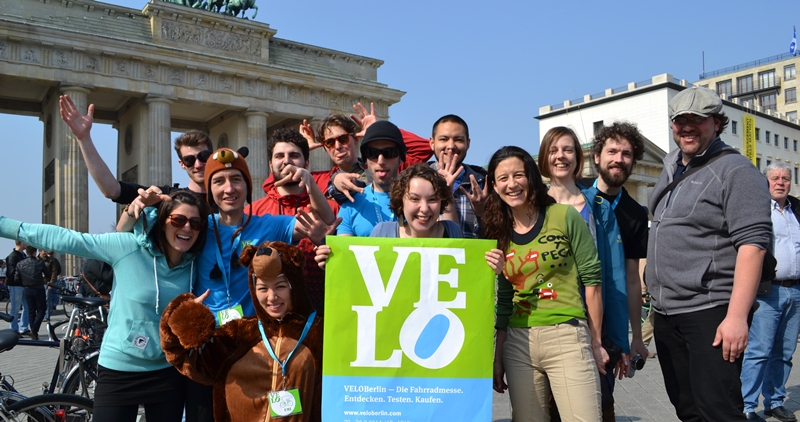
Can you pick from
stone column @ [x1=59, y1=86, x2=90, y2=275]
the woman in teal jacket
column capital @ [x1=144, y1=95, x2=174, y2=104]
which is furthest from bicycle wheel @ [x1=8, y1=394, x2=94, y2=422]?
column capital @ [x1=144, y1=95, x2=174, y2=104]

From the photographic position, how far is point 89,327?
6.54 metres

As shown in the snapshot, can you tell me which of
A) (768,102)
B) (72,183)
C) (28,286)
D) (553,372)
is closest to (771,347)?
(553,372)

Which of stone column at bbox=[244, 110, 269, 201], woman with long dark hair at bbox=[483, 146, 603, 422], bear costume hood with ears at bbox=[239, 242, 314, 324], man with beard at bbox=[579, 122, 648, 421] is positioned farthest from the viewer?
stone column at bbox=[244, 110, 269, 201]

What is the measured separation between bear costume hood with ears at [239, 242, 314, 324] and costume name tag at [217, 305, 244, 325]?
0.69 ft

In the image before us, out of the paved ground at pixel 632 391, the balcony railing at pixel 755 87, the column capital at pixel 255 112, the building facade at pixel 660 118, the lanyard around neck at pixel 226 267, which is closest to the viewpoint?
the lanyard around neck at pixel 226 267

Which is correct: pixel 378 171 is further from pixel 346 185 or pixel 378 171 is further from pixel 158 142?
pixel 158 142

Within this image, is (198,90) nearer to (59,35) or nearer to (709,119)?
(59,35)

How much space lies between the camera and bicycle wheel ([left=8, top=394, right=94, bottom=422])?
4.39 metres

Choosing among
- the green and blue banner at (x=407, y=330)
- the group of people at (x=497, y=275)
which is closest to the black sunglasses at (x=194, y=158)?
the group of people at (x=497, y=275)

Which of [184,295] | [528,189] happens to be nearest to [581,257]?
[528,189]

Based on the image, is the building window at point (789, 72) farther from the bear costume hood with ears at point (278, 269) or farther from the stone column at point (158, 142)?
the bear costume hood with ears at point (278, 269)

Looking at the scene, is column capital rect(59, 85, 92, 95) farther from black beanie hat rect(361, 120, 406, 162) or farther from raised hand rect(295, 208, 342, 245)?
raised hand rect(295, 208, 342, 245)

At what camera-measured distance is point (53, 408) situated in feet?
15.1

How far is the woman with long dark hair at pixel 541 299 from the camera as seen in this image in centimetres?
309
